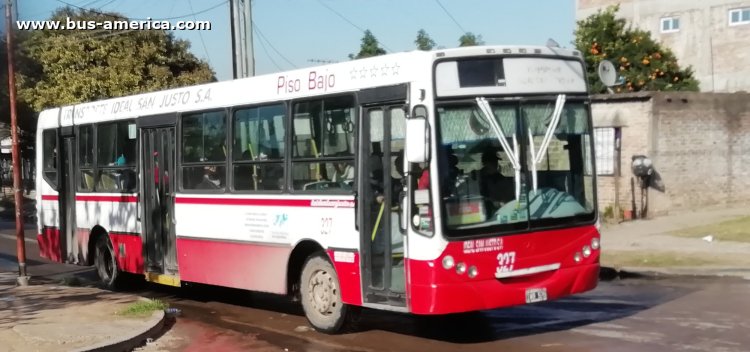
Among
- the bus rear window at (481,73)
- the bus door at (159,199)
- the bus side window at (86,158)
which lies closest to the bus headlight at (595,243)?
the bus rear window at (481,73)

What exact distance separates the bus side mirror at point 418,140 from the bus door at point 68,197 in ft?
28.5

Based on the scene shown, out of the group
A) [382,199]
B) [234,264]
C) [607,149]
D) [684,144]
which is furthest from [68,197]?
[684,144]

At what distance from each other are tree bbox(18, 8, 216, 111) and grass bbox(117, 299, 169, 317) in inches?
962

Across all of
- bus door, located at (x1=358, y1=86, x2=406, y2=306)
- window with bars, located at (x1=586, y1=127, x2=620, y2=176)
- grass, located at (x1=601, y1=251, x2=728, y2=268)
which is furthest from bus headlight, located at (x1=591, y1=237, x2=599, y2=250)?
window with bars, located at (x1=586, y1=127, x2=620, y2=176)

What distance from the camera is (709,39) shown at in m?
45.9

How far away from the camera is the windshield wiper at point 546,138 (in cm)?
860

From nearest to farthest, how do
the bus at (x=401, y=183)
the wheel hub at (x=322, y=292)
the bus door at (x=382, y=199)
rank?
the bus at (x=401, y=183)
the bus door at (x=382, y=199)
the wheel hub at (x=322, y=292)

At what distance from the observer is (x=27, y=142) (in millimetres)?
42812

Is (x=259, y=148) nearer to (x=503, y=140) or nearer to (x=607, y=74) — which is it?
(x=503, y=140)

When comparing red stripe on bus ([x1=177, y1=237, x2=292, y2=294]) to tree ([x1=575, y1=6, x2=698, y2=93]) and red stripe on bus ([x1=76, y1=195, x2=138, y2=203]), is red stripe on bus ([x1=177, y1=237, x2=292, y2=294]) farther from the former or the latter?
tree ([x1=575, y1=6, x2=698, y2=93])

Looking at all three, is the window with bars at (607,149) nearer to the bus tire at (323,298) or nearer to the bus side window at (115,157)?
the bus side window at (115,157)

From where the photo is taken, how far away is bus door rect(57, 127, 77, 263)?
1500cm

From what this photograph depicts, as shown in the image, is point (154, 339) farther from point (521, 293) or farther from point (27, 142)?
point (27, 142)

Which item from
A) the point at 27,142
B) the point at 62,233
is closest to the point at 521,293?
the point at 62,233
